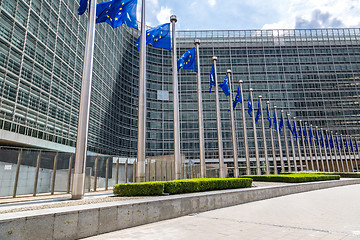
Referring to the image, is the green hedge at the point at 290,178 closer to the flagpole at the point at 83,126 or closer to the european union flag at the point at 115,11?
the flagpole at the point at 83,126

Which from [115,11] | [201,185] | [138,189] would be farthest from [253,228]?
[115,11]

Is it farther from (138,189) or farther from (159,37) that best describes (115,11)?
(138,189)

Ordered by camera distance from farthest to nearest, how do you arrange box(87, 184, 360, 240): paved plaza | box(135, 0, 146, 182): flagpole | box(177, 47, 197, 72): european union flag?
box(177, 47, 197, 72): european union flag < box(135, 0, 146, 182): flagpole < box(87, 184, 360, 240): paved plaza

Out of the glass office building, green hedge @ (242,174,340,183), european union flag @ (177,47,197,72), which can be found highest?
the glass office building

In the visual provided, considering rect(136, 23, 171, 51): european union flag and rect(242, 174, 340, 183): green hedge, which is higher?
rect(136, 23, 171, 51): european union flag

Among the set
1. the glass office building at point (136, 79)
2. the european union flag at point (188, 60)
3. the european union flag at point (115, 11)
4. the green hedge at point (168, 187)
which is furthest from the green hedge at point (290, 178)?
the glass office building at point (136, 79)

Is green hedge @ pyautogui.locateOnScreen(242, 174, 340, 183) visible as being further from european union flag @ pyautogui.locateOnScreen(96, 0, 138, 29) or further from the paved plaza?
european union flag @ pyautogui.locateOnScreen(96, 0, 138, 29)

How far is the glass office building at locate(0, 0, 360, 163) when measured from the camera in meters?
23.5

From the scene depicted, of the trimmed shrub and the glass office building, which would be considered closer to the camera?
the trimmed shrub

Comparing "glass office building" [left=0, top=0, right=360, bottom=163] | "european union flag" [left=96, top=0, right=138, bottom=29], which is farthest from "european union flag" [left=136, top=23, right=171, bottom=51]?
"glass office building" [left=0, top=0, right=360, bottom=163]

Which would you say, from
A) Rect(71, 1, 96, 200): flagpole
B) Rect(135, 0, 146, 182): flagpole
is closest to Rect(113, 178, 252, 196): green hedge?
Rect(71, 1, 96, 200): flagpole

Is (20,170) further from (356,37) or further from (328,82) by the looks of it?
(356,37)

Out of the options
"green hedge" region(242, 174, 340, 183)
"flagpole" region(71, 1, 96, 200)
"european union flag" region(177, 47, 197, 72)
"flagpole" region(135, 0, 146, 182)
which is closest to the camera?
"flagpole" region(71, 1, 96, 200)

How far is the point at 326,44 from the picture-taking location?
78.6 meters
